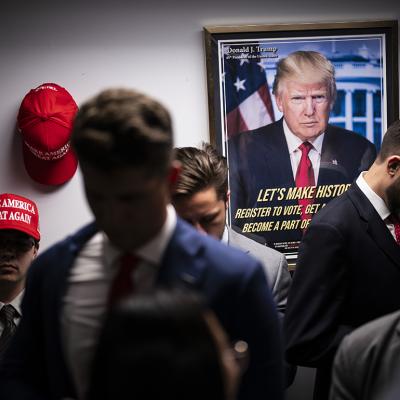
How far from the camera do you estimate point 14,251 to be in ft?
9.10

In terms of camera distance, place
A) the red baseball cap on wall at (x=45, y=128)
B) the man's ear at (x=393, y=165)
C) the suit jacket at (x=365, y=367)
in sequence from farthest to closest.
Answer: the red baseball cap on wall at (x=45, y=128) < the man's ear at (x=393, y=165) < the suit jacket at (x=365, y=367)

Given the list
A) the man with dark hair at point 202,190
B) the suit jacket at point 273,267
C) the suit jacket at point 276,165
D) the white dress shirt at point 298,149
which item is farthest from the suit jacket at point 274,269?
the white dress shirt at point 298,149

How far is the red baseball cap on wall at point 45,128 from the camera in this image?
3.09 meters

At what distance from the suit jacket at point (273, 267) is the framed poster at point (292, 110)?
771 millimetres

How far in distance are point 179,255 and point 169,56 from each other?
228 cm

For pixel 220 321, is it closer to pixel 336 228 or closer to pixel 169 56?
pixel 336 228

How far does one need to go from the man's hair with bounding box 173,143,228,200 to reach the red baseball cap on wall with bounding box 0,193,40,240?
0.91 m

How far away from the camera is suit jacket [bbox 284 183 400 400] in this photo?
6.86ft

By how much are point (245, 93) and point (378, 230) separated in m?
1.34

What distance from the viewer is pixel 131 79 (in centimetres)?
327

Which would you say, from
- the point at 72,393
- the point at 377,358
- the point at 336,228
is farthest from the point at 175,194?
the point at 72,393

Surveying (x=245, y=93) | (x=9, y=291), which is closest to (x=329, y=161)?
(x=245, y=93)

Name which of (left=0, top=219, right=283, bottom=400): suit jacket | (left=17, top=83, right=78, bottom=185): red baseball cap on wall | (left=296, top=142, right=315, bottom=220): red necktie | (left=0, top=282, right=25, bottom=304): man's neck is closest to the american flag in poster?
(left=296, top=142, right=315, bottom=220): red necktie

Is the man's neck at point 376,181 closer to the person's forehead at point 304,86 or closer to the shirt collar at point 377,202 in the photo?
the shirt collar at point 377,202
